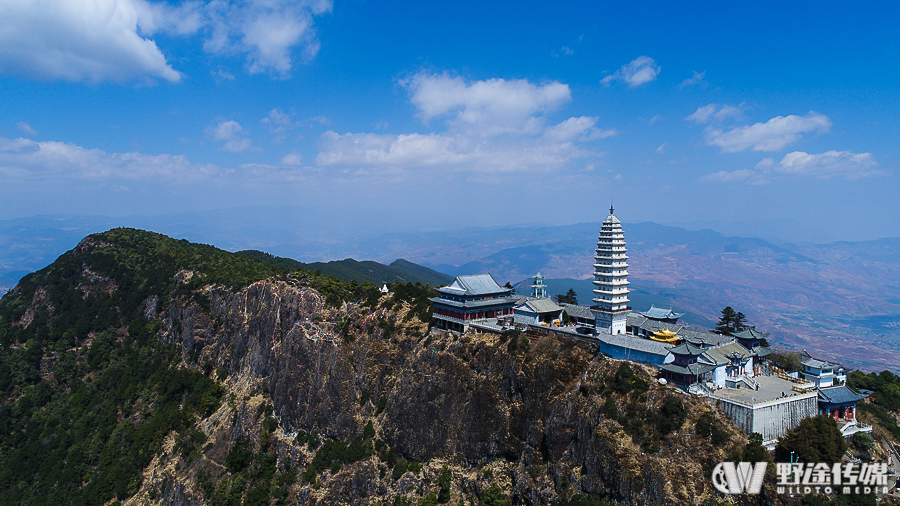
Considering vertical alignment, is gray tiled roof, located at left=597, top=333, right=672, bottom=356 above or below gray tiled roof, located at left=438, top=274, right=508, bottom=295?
below

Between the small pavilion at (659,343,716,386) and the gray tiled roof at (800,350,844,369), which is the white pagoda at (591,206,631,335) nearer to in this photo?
the small pavilion at (659,343,716,386)

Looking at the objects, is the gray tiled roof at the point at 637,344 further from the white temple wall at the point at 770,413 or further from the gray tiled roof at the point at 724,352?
the white temple wall at the point at 770,413

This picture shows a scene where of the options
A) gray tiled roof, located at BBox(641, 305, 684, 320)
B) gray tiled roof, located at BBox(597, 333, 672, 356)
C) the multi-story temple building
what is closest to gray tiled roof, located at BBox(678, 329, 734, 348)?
gray tiled roof, located at BBox(597, 333, 672, 356)

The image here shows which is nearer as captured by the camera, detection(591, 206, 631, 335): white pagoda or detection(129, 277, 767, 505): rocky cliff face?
detection(129, 277, 767, 505): rocky cliff face

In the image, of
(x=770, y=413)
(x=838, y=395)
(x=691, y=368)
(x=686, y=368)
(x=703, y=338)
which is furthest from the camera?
(x=703, y=338)

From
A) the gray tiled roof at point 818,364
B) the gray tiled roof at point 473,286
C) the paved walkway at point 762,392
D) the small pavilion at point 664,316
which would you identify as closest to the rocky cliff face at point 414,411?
the paved walkway at point 762,392

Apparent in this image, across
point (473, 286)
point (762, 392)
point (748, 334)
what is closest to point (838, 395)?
point (762, 392)

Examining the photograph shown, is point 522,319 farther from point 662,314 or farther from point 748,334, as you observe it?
point 748,334
